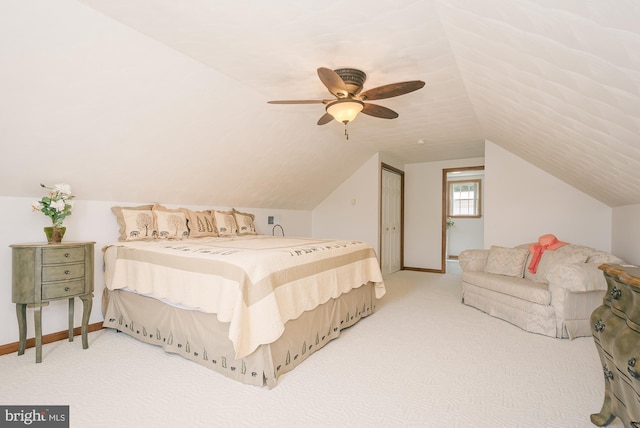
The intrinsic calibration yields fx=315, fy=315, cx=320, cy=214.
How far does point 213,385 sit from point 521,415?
1.88 m

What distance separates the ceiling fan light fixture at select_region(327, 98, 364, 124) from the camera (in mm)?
2566

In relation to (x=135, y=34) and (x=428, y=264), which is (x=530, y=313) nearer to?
(x=428, y=264)

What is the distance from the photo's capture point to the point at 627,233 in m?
3.55

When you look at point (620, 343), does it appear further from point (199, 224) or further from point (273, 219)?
point (273, 219)

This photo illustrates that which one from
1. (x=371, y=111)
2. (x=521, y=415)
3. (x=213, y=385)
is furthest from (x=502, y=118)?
(x=213, y=385)

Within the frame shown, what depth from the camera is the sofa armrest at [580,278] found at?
2.80 meters

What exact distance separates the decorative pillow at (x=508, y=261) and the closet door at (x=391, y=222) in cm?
213

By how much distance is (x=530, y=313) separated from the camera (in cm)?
312

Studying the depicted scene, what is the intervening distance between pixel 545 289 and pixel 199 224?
12.5 feet

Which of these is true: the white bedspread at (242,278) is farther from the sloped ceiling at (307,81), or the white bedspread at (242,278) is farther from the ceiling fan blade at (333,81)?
the ceiling fan blade at (333,81)

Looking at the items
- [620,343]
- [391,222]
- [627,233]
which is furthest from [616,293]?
[391,222]

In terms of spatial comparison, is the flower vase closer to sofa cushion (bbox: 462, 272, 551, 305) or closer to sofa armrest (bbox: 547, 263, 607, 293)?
sofa cushion (bbox: 462, 272, 551, 305)

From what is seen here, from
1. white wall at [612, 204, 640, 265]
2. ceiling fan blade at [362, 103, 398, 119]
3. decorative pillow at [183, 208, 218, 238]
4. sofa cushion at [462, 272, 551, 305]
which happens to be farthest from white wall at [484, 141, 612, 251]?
decorative pillow at [183, 208, 218, 238]

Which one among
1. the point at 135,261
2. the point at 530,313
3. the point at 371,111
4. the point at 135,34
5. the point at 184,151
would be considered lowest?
the point at 530,313
